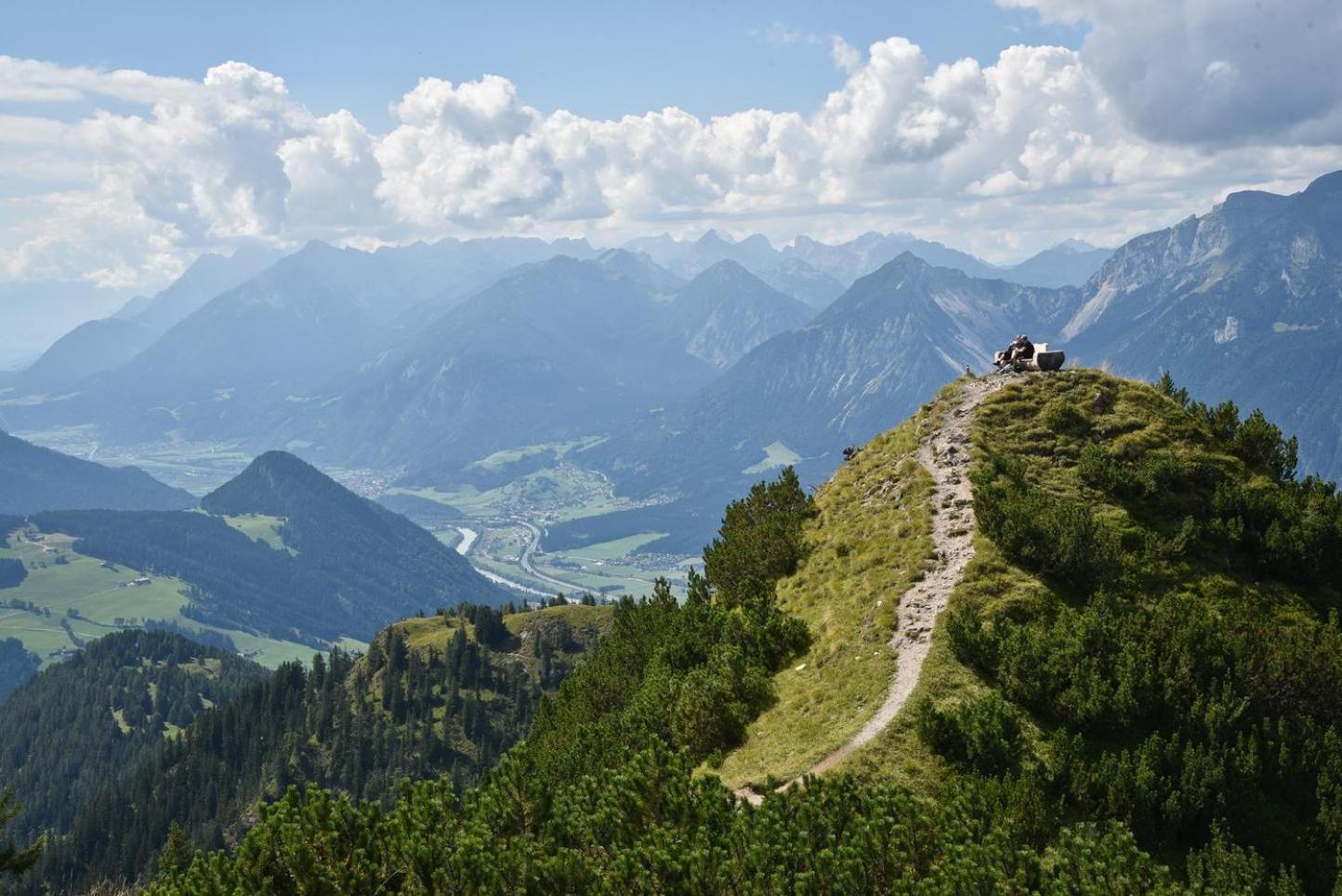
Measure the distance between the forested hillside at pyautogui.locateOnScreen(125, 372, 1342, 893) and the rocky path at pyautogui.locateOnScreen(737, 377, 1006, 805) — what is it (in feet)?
2.95

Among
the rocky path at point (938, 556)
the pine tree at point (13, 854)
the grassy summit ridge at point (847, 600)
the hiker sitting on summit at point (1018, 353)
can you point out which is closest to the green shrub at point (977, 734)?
the rocky path at point (938, 556)

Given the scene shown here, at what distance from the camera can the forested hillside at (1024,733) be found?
975 inches

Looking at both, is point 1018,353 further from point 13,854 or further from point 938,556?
point 13,854

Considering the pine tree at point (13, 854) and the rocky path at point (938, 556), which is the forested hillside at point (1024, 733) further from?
the pine tree at point (13, 854)

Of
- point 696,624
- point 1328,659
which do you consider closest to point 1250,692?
point 1328,659

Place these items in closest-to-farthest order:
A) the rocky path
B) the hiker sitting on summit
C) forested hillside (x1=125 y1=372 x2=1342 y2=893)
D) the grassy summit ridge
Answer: forested hillside (x1=125 y1=372 x2=1342 y2=893)
the rocky path
the grassy summit ridge
the hiker sitting on summit

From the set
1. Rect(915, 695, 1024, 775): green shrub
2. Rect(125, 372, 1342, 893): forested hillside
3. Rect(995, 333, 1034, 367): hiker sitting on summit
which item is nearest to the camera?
Rect(125, 372, 1342, 893): forested hillside

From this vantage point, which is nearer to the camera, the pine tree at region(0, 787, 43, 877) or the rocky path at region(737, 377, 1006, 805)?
the pine tree at region(0, 787, 43, 877)

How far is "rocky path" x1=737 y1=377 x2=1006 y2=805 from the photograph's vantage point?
3622cm

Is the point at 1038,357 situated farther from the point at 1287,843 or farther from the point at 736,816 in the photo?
the point at 736,816

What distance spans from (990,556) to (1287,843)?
58.3 ft

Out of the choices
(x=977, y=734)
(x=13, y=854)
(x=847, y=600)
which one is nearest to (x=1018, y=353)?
(x=847, y=600)

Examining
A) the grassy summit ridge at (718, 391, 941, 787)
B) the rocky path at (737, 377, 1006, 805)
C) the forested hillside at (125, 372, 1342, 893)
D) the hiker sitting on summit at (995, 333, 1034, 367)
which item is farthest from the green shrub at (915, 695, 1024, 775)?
the hiker sitting on summit at (995, 333, 1034, 367)

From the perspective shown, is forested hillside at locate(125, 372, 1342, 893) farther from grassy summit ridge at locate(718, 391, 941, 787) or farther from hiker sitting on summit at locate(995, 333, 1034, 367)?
hiker sitting on summit at locate(995, 333, 1034, 367)
